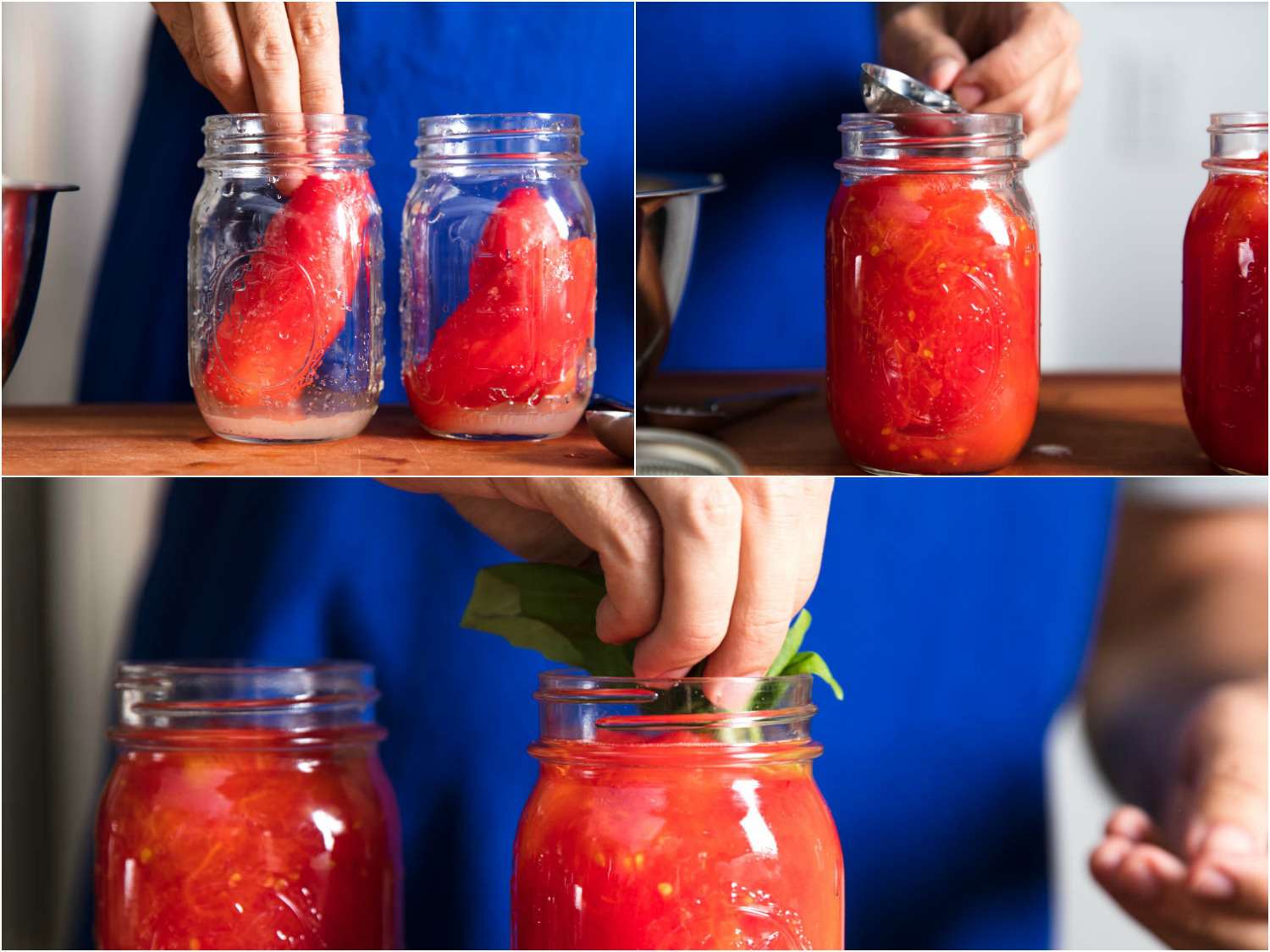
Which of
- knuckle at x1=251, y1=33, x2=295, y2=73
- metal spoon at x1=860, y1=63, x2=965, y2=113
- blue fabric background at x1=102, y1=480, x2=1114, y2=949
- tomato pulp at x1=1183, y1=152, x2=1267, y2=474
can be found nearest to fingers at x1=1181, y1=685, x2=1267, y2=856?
blue fabric background at x1=102, y1=480, x2=1114, y2=949

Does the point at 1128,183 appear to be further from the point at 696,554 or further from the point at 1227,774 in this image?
the point at 696,554

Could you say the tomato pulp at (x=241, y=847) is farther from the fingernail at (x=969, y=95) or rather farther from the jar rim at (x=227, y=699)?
the fingernail at (x=969, y=95)

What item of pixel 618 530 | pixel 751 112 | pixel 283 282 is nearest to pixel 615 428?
pixel 618 530

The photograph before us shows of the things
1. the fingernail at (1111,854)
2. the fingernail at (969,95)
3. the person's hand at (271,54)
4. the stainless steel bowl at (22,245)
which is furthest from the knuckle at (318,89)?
the fingernail at (1111,854)

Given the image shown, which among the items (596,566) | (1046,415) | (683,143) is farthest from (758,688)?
(683,143)

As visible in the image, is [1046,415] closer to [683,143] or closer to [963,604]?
[963,604]

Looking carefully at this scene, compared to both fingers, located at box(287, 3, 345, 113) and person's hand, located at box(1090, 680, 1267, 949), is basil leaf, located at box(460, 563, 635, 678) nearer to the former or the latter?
fingers, located at box(287, 3, 345, 113)
